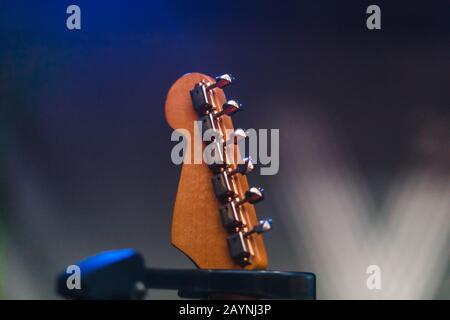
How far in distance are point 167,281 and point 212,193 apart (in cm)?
55

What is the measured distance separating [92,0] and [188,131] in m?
1.32

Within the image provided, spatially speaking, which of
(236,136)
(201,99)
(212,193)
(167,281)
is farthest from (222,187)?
(167,281)

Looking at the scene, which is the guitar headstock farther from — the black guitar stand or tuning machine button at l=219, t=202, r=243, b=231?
the black guitar stand

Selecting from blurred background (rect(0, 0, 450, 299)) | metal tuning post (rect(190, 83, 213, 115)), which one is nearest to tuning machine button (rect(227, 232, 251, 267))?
metal tuning post (rect(190, 83, 213, 115))

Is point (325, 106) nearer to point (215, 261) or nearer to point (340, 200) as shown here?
point (340, 200)

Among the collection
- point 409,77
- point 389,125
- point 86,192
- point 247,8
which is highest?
point 247,8

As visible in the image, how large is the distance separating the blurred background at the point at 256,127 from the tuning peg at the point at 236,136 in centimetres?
103

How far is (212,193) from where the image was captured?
186 centimetres

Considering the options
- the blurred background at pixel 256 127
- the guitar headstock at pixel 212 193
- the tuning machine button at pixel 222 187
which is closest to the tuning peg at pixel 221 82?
the guitar headstock at pixel 212 193

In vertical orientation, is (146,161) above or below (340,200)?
above

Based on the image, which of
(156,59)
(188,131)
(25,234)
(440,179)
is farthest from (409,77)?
(25,234)

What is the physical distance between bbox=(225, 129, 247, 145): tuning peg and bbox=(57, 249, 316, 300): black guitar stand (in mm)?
484

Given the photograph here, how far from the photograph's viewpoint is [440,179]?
9.59ft

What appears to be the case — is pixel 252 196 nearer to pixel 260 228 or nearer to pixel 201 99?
pixel 260 228
